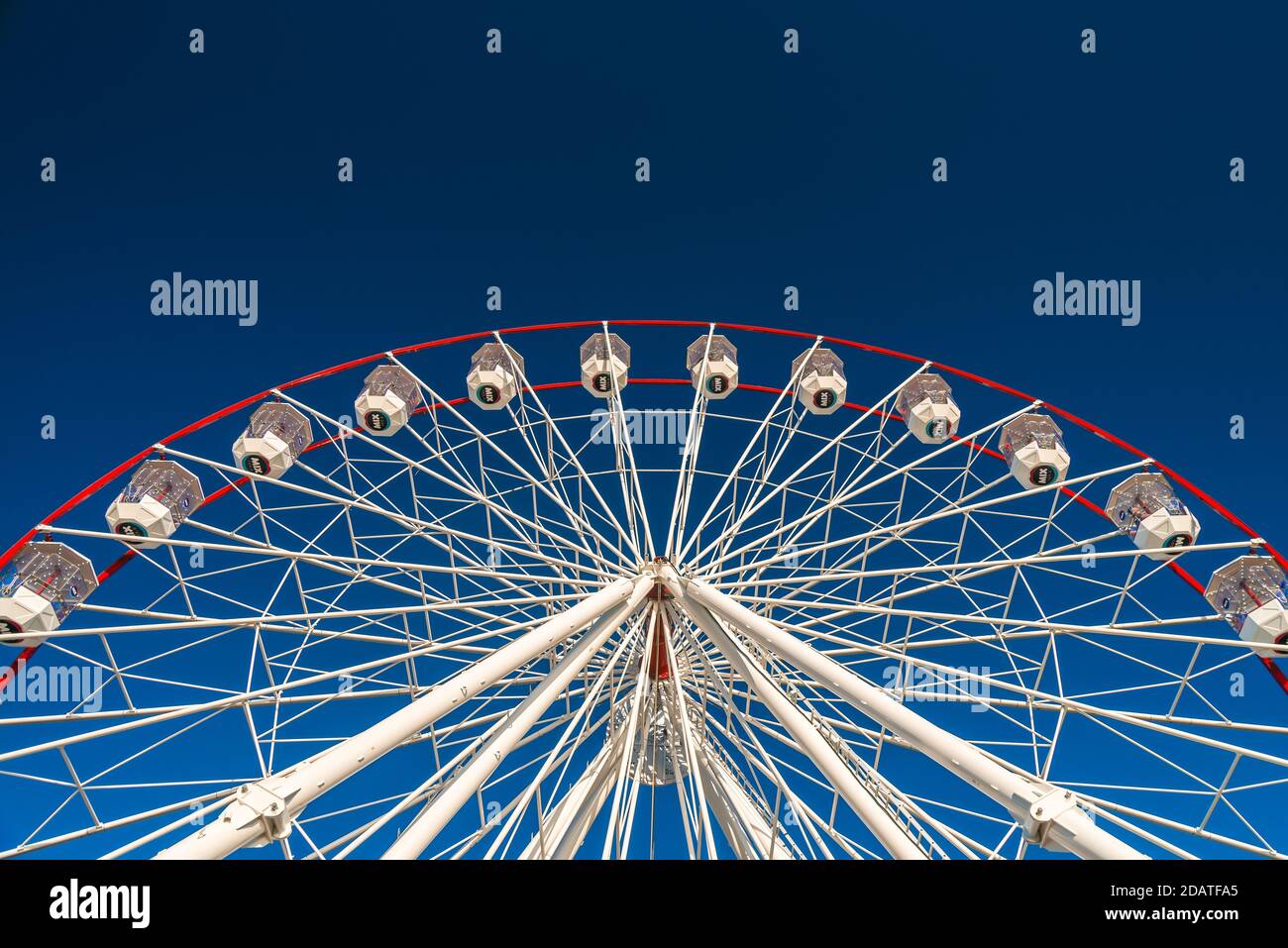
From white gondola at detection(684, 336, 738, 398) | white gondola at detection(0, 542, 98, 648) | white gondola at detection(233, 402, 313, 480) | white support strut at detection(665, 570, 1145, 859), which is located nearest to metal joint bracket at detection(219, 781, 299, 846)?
white support strut at detection(665, 570, 1145, 859)

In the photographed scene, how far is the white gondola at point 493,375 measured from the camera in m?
18.3

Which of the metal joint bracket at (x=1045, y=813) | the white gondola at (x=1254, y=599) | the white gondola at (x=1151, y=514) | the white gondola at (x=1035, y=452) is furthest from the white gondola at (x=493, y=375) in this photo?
the white gondola at (x=1254, y=599)

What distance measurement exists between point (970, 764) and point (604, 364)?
12249 millimetres

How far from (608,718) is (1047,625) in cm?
805

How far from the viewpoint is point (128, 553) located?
1487 cm

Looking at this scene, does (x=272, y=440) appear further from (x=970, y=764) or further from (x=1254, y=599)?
(x=1254, y=599)

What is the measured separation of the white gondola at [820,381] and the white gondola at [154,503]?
1262cm

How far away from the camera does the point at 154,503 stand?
45.2 feet

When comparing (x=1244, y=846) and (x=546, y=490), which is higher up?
(x=546, y=490)

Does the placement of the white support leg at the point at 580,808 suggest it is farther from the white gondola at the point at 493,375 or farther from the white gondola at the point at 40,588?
the white gondola at the point at 40,588

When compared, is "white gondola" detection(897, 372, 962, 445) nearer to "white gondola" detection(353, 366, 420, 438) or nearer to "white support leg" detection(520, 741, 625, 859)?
"white support leg" detection(520, 741, 625, 859)

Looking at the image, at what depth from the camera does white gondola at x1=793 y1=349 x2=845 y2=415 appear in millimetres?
18328
